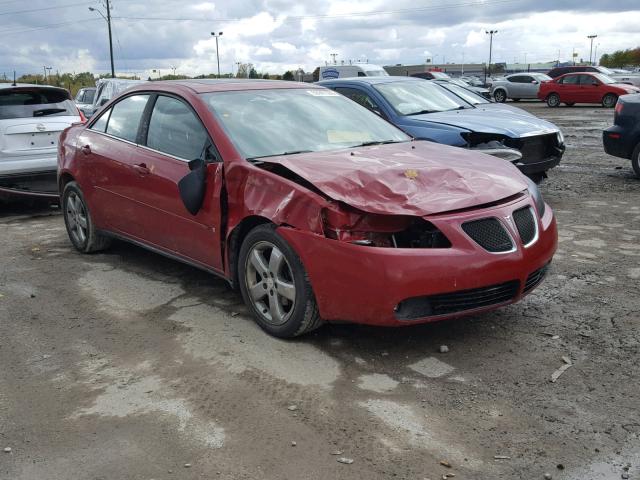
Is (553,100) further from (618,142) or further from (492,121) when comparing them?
(492,121)

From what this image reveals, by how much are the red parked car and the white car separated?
24205mm

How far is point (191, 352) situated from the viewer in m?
4.20

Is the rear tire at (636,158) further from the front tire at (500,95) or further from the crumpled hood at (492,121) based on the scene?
the front tire at (500,95)

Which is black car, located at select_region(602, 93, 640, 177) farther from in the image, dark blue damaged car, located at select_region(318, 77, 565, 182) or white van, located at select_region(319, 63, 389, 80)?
white van, located at select_region(319, 63, 389, 80)

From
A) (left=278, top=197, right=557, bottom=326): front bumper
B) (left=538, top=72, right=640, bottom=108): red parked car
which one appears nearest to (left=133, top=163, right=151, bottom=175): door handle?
(left=278, top=197, right=557, bottom=326): front bumper

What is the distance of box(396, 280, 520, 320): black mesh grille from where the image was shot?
Answer: 3.82 meters

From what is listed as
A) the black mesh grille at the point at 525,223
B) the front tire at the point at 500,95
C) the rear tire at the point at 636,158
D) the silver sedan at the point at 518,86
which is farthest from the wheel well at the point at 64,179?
the front tire at the point at 500,95

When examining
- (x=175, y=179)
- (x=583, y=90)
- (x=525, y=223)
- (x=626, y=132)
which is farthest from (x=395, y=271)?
(x=583, y=90)

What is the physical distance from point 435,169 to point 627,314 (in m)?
1.68

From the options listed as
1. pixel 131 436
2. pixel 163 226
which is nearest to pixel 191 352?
pixel 131 436

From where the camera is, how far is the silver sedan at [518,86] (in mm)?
33953

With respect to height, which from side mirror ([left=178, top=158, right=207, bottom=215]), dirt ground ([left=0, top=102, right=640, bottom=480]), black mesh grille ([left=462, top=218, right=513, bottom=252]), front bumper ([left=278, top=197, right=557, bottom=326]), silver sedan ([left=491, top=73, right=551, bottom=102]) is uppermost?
silver sedan ([left=491, top=73, right=551, bottom=102])

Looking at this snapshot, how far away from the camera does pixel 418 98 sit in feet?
30.2

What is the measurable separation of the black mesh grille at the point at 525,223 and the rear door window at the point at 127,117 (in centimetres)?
316
